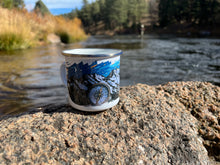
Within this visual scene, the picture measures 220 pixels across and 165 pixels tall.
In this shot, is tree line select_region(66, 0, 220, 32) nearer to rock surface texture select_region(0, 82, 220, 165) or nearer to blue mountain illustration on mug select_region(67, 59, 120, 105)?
rock surface texture select_region(0, 82, 220, 165)

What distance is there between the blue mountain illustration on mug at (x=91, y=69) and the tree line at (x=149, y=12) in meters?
34.2

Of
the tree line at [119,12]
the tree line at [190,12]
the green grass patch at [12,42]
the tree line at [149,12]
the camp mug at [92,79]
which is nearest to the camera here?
the camp mug at [92,79]

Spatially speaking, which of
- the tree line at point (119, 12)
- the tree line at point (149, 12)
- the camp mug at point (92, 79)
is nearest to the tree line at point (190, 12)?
the tree line at point (149, 12)

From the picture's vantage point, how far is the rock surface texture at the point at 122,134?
1068mm

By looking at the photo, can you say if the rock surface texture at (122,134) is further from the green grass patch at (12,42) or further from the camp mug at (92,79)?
the green grass patch at (12,42)

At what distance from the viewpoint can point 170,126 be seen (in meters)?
1.37

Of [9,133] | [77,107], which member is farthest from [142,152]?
[9,133]

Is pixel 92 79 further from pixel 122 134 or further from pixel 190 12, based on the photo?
pixel 190 12

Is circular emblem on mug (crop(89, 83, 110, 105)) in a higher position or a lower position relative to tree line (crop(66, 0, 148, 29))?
lower

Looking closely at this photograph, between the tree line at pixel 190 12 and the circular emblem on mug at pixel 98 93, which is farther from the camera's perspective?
the tree line at pixel 190 12

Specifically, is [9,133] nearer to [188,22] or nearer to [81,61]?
[81,61]

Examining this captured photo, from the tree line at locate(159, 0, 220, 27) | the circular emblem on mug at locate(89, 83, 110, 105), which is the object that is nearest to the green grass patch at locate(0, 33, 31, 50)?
the circular emblem on mug at locate(89, 83, 110, 105)

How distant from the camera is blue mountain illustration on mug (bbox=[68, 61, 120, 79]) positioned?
1.24 m

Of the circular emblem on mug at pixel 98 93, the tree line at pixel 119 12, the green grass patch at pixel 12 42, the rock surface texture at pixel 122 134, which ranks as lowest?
the rock surface texture at pixel 122 134
